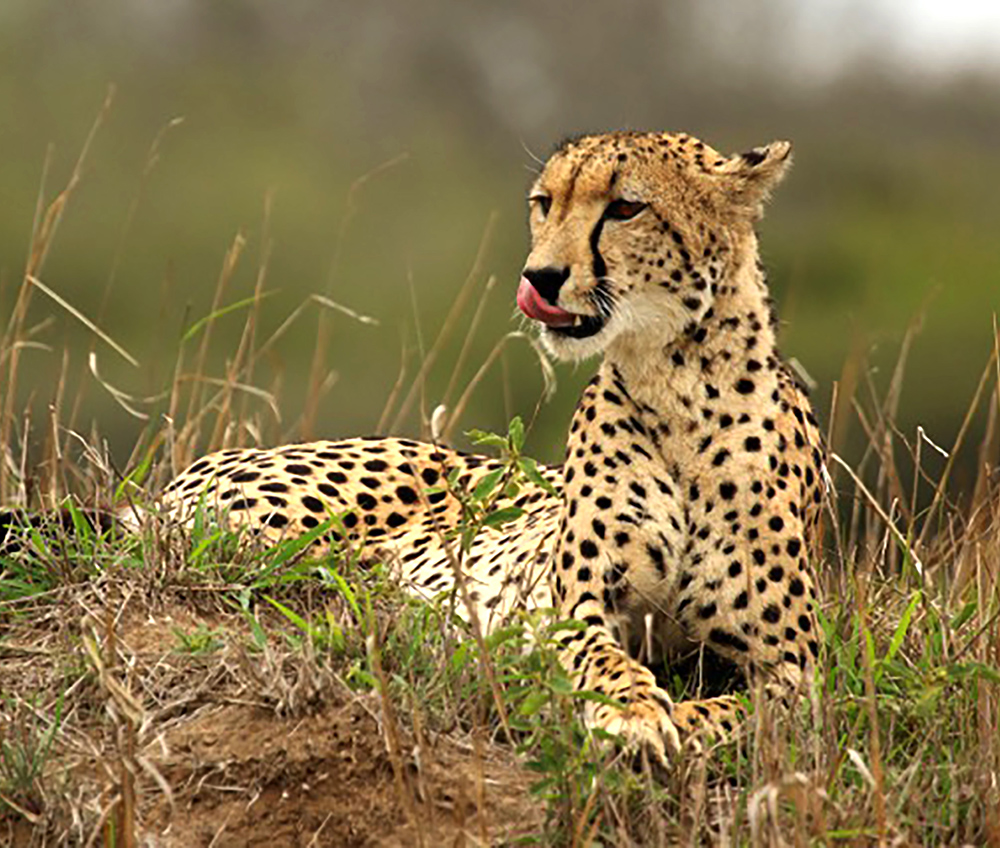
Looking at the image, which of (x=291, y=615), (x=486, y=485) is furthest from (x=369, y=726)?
(x=486, y=485)

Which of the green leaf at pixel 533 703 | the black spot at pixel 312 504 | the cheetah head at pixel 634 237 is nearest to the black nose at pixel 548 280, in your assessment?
the cheetah head at pixel 634 237

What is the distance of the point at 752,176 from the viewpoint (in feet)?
12.7

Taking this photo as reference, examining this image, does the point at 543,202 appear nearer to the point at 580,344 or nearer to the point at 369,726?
the point at 580,344

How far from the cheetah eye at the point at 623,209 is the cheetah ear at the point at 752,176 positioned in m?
0.17

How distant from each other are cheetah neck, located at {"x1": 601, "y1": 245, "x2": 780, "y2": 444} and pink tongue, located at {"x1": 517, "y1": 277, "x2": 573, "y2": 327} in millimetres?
137

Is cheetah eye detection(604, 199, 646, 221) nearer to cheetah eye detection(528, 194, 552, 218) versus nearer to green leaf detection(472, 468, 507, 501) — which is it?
cheetah eye detection(528, 194, 552, 218)

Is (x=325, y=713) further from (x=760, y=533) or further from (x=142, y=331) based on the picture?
(x=142, y=331)

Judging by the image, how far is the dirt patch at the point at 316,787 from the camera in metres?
3.09

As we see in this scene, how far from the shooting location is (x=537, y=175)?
A: 13.0ft

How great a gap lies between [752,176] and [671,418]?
43 cm

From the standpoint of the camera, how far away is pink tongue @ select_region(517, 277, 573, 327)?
12.1 ft

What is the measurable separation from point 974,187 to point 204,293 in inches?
234

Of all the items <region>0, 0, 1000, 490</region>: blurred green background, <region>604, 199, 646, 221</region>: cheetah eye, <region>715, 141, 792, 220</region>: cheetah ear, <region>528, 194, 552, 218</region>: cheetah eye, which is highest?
<region>715, 141, 792, 220</region>: cheetah ear

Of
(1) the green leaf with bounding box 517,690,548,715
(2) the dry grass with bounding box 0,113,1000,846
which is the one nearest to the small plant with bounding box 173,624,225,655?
(2) the dry grass with bounding box 0,113,1000,846
